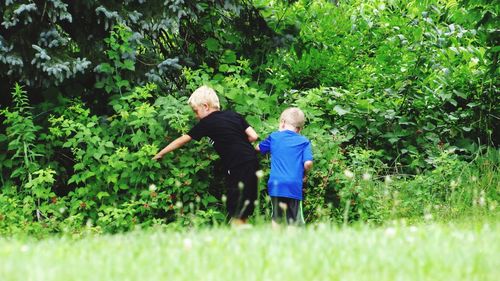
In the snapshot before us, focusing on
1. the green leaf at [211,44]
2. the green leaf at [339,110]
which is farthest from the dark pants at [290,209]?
the green leaf at [339,110]

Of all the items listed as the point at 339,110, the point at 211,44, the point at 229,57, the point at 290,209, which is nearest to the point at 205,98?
the point at 290,209

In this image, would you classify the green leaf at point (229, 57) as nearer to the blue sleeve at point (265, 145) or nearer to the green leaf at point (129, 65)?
the green leaf at point (129, 65)

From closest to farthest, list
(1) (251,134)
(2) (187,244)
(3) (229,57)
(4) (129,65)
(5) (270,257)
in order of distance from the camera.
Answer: (5) (270,257), (2) (187,244), (1) (251,134), (4) (129,65), (3) (229,57)

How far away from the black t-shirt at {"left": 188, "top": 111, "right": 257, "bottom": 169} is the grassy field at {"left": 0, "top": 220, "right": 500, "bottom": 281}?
2724 mm

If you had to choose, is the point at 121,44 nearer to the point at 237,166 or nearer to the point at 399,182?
the point at 237,166

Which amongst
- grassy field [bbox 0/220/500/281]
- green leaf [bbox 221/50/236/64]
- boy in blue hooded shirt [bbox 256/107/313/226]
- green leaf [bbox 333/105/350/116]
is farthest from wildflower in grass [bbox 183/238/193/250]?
green leaf [bbox 333/105/350/116]

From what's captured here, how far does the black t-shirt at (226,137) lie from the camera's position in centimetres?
721

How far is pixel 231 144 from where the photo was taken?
723 centimetres

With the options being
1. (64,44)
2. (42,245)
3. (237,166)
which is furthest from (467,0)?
(42,245)

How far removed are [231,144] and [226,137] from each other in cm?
9

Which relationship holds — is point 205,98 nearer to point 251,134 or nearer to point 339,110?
point 251,134

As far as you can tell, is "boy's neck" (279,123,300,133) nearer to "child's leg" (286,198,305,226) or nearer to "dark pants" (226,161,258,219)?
"dark pants" (226,161,258,219)

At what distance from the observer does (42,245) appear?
4.52 m

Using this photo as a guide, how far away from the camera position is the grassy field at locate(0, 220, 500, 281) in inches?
135
